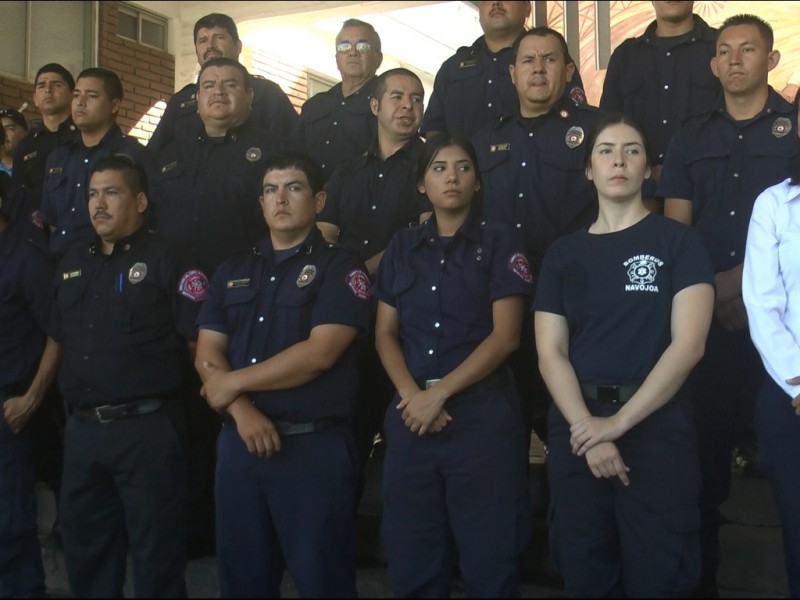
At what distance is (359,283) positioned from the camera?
11.4 feet

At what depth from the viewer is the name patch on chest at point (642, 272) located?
9.29ft

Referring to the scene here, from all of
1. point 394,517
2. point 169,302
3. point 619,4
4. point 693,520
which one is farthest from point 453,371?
point 619,4

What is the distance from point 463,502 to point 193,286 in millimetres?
1332

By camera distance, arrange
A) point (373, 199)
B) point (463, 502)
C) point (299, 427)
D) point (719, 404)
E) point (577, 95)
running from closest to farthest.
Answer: point (463, 502)
point (299, 427)
point (719, 404)
point (577, 95)
point (373, 199)

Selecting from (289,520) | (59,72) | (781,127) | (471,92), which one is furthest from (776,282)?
(59,72)

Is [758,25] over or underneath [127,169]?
over

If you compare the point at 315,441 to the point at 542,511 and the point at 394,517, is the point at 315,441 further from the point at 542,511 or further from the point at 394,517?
the point at 542,511

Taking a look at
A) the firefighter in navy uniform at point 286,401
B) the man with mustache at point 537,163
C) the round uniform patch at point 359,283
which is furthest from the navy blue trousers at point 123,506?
the man with mustache at point 537,163

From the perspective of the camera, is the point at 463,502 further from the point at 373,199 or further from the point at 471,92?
the point at 471,92

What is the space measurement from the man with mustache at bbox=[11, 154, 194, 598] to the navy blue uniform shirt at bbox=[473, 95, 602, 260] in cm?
129

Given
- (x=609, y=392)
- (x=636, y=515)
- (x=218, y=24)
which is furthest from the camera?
(x=218, y=24)

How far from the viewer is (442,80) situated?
4578 millimetres

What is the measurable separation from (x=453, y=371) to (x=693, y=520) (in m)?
0.86

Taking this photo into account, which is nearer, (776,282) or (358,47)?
(776,282)
